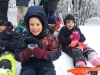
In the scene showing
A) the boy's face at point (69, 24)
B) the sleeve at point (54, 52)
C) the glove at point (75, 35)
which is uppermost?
the boy's face at point (69, 24)

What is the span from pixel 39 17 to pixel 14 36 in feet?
3.20

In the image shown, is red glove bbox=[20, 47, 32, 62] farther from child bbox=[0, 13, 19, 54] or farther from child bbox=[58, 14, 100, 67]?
child bbox=[58, 14, 100, 67]

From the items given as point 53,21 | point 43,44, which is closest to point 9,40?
point 43,44

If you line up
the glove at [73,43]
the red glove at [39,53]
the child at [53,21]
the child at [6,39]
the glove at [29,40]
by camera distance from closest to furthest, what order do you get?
the red glove at [39,53]
the glove at [29,40]
the child at [6,39]
the glove at [73,43]
the child at [53,21]

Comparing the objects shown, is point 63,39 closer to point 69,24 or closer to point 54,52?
point 69,24

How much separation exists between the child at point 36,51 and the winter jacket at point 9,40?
60 cm

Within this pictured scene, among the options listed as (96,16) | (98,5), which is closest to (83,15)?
(98,5)

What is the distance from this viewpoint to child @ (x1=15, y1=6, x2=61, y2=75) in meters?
2.99

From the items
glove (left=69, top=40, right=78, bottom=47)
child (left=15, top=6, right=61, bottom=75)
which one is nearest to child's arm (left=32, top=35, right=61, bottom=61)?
child (left=15, top=6, right=61, bottom=75)

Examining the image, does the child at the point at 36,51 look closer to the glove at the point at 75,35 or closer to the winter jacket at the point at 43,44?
the winter jacket at the point at 43,44

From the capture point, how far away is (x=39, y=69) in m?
3.11


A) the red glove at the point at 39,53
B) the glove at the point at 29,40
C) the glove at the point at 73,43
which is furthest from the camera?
the glove at the point at 73,43

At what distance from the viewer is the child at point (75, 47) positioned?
379 cm

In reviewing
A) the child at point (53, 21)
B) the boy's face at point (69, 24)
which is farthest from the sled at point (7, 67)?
the child at point (53, 21)
